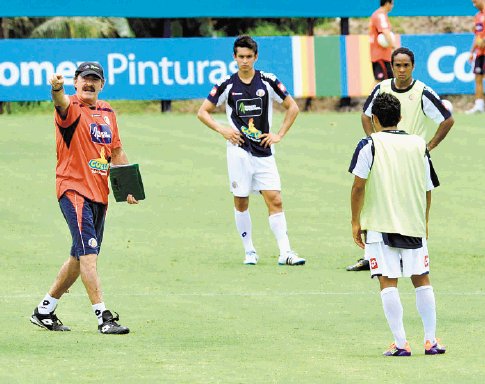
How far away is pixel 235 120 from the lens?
14.8 meters

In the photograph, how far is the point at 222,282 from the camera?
1351cm

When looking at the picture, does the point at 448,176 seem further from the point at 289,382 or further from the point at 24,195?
the point at 289,382

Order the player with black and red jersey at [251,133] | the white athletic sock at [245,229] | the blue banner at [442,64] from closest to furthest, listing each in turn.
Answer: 1. the player with black and red jersey at [251,133]
2. the white athletic sock at [245,229]
3. the blue banner at [442,64]

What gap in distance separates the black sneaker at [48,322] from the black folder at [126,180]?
104 cm

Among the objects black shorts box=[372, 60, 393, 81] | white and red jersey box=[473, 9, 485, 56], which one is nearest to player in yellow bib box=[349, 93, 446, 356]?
black shorts box=[372, 60, 393, 81]

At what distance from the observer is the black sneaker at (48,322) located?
433 inches

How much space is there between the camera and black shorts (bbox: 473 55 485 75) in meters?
28.1

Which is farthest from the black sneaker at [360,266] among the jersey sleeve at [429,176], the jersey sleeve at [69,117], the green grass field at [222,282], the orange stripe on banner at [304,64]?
the orange stripe on banner at [304,64]

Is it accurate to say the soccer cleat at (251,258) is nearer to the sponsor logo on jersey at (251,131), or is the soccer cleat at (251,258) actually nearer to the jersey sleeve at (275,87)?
the sponsor logo on jersey at (251,131)

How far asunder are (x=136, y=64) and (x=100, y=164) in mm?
18355

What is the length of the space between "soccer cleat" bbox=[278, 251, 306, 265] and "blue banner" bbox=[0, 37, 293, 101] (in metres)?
14.5

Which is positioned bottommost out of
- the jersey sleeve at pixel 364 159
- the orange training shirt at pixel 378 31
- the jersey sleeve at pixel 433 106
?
the jersey sleeve at pixel 364 159

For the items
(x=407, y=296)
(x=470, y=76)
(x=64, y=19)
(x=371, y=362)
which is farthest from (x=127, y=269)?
(x=64, y=19)

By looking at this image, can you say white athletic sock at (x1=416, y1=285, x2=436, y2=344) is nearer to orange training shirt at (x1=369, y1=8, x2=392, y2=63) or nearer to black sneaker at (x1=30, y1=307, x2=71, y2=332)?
black sneaker at (x1=30, y1=307, x2=71, y2=332)
